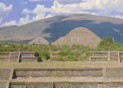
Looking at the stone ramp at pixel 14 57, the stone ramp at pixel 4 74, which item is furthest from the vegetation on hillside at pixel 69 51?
the stone ramp at pixel 4 74

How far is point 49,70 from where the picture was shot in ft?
59.6

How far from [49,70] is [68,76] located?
904 millimetres

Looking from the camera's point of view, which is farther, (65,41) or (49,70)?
(65,41)

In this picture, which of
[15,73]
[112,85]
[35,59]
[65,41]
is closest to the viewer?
[112,85]

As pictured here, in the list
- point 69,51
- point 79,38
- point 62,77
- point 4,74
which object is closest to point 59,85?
point 62,77

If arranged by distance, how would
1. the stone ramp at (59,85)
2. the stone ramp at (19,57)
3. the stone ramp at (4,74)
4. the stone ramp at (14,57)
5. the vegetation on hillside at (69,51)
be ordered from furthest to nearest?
1. the vegetation on hillside at (69,51)
2. the stone ramp at (19,57)
3. the stone ramp at (14,57)
4. the stone ramp at (4,74)
5. the stone ramp at (59,85)

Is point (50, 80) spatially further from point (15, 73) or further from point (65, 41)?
point (65, 41)

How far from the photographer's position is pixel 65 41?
135 metres

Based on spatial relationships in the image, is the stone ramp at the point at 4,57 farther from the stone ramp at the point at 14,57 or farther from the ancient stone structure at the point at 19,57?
the stone ramp at the point at 14,57

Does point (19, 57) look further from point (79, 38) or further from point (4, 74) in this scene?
point (79, 38)

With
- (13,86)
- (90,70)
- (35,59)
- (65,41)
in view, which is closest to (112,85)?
(90,70)

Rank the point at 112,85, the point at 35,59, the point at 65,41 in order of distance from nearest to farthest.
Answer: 1. the point at 112,85
2. the point at 35,59
3. the point at 65,41

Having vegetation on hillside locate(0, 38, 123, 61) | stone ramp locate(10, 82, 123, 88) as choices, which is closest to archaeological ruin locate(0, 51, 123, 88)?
stone ramp locate(10, 82, 123, 88)

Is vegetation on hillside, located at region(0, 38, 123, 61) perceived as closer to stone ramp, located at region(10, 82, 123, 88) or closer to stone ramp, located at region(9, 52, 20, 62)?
stone ramp, located at region(9, 52, 20, 62)
